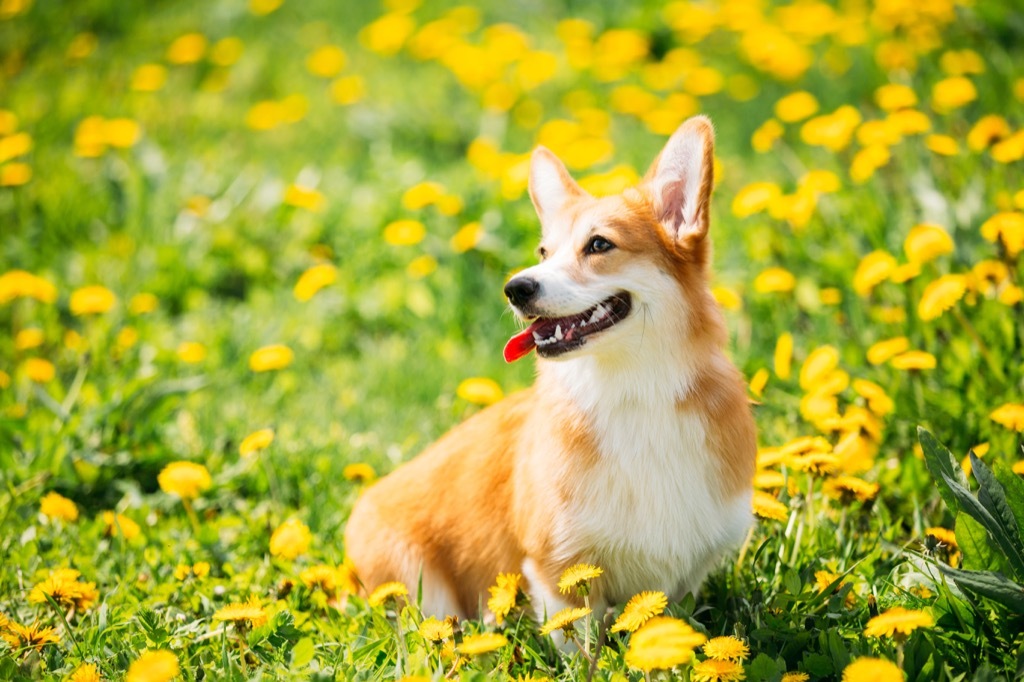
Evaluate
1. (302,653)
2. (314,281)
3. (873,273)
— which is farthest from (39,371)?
(873,273)

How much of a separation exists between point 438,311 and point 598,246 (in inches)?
82.1

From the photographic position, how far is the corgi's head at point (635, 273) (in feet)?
7.36

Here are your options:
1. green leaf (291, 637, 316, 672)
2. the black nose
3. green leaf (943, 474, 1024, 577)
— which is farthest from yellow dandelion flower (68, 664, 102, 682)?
green leaf (943, 474, 1024, 577)

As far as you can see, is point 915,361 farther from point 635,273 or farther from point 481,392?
point 481,392

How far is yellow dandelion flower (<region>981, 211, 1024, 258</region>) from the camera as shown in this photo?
9.42ft

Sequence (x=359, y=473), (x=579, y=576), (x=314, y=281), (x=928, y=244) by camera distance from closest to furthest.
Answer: (x=579, y=576)
(x=928, y=244)
(x=359, y=473)
(x=314, y=281)

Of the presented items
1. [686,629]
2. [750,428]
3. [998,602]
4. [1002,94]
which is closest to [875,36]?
[1002,94]

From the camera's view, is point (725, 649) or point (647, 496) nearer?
point (725, 649)

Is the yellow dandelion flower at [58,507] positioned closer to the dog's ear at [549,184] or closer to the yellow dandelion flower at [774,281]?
the dog's ear at [549,184]

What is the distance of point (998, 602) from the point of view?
2.03 meters

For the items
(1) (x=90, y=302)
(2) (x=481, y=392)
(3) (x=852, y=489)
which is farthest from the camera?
(1) (x=90, y=302)

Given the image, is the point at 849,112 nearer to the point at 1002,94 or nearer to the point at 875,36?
the point at 1002,94

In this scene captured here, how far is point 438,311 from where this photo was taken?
4383 millimetres

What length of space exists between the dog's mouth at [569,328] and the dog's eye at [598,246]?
13 centimetres
